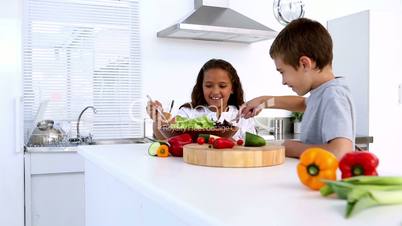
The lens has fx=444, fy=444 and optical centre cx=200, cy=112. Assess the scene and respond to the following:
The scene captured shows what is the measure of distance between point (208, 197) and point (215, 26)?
244 cm

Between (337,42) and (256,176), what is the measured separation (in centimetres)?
320

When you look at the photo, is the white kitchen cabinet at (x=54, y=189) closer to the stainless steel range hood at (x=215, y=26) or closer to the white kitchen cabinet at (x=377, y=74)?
the stainless steel range hood at (x=215, y=26)

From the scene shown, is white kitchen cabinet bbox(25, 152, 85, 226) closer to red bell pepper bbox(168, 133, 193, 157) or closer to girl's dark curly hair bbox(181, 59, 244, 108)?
girl's dark curly hair bbox(181, 59, 244, 108)

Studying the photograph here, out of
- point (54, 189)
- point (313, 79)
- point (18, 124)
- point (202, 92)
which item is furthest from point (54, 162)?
point (313, 79)

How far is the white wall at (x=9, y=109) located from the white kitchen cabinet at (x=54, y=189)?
8 centimetres

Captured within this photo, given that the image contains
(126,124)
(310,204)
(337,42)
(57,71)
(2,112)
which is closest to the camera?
(310,204)

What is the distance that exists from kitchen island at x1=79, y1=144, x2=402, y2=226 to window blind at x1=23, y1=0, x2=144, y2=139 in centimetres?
177

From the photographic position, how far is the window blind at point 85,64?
318cm

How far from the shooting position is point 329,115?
1.34 meters

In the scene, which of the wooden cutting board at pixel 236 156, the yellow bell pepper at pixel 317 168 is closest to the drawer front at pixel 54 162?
the wooden cutting board at pixel 236 156

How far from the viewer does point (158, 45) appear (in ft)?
11.5

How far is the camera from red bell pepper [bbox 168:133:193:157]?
143cm

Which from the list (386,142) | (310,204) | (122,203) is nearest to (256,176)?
(310,204)

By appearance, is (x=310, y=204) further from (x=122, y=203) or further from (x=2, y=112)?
(x=2, y=112)
